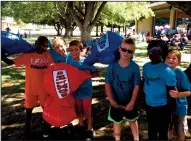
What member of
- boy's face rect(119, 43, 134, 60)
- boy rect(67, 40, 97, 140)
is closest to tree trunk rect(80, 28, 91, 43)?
boy rect(67, 40, 97, 140)

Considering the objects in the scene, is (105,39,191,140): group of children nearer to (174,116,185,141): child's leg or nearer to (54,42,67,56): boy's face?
(174,116,185,141): child's leg

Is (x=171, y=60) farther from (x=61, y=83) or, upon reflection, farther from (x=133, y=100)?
(x=61, y=83)

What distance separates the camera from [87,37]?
67.5ft

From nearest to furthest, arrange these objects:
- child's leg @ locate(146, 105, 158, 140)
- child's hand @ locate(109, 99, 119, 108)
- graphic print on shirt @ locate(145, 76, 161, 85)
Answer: graphic print on shirt @ locate(145, 76, 161, 85), child's leg @ locate(146, 105, 158, 140), child's hand @ locate(109, 99, 119, 108)

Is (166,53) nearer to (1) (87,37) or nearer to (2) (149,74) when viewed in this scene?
(2) (149,74)

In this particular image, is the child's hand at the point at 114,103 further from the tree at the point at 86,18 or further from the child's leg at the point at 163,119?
the tree at the point at 86,18

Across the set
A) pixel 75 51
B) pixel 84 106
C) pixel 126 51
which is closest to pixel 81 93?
pixel 84 106

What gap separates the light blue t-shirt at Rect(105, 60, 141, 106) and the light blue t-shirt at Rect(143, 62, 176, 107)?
0.45ft

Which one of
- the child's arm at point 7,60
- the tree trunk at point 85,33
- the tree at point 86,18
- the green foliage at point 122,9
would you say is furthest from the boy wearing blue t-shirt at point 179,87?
the green foliage at point 122,9

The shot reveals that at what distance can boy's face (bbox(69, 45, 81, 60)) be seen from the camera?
13.9 feet

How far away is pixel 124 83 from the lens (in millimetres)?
3645

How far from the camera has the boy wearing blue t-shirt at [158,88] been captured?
3.43 metres

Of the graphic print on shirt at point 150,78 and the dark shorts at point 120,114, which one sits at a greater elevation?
the graphic print on shirt at point 150,78

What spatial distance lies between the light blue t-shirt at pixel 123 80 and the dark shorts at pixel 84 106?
0.70 metres
